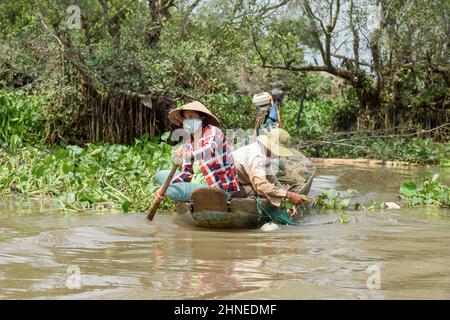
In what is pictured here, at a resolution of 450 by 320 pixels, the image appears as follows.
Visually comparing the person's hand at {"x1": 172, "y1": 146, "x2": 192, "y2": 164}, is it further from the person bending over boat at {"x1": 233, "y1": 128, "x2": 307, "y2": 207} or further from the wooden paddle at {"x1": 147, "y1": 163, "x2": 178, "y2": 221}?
the person bending over boat at {"x1": 233, "y1": 128, "x2": 307, "y2": 207}

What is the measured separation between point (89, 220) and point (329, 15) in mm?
9480

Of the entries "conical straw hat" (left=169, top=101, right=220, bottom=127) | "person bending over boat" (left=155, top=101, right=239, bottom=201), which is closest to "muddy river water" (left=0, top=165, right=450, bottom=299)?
"person bending over boat" (left=155, top=101, right=239, bottom=201)

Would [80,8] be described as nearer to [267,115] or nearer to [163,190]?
[267,115]

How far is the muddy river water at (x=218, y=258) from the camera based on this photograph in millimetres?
5238

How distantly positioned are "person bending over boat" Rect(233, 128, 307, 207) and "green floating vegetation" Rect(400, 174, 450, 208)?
256 cm

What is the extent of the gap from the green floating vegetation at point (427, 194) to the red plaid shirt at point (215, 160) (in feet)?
9.59

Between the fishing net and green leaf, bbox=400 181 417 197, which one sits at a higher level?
green leaf, bbox=400 181 417 197

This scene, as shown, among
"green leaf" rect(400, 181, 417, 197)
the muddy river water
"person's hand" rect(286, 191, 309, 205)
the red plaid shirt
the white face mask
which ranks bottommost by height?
the muddy river water

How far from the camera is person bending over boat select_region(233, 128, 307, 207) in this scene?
776 centimetres

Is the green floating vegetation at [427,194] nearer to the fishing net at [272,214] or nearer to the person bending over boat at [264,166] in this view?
the fishing net at [272,214]

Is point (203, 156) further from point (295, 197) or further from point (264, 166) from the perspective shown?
point (295, 197)

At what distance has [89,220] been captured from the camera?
8.30 metres

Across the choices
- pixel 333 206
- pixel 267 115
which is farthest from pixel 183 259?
pixel 267 115

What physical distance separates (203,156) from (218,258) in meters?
1.62
